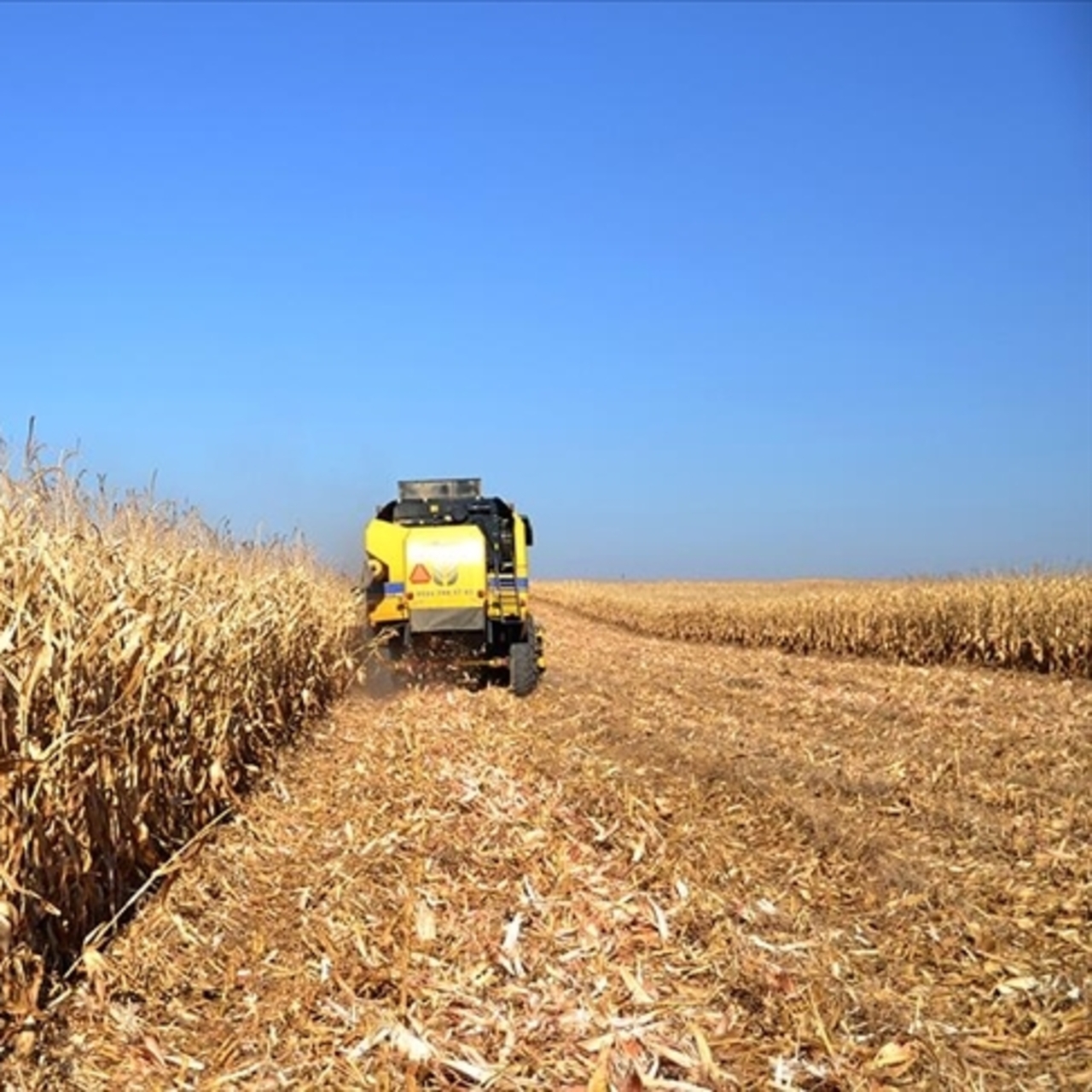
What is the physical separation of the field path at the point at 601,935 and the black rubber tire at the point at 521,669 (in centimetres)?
448

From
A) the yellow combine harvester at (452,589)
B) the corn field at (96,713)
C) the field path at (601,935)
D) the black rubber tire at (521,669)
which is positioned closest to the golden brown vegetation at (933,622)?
the yellow combine harvester at (452,589)

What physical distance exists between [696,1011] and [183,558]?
464 centimetres

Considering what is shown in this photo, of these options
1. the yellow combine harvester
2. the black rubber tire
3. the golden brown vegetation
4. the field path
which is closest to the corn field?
the field path

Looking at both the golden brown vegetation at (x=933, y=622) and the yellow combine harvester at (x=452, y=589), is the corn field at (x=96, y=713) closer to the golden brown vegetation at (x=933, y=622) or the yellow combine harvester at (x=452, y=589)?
the yellow combine harvester at (x=452, y=589)

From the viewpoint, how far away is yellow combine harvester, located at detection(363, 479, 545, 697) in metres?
13.6

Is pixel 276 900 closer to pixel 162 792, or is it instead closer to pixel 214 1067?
pixel 162 792

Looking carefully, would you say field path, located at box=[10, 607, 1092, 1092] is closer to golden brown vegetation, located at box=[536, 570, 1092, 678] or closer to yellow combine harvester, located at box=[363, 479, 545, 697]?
yellow combine harvester, located at box=[363, 479, 545, 697]

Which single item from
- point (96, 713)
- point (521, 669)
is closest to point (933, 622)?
point (521, 669)

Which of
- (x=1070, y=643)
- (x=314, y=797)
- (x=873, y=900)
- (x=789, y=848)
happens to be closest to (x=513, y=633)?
(x=314, y=797)

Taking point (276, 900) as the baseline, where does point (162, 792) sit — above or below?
above

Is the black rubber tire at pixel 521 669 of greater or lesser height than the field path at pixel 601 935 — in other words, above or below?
above

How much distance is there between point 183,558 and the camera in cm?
735

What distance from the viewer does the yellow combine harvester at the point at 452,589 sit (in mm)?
13578

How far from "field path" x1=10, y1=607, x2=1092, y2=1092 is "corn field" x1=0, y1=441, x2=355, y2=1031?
255 mm
